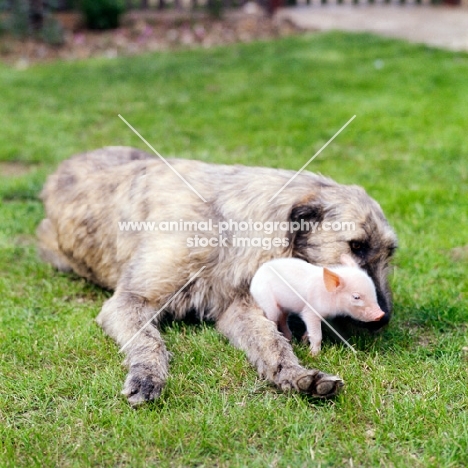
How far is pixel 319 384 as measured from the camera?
3.36 meters

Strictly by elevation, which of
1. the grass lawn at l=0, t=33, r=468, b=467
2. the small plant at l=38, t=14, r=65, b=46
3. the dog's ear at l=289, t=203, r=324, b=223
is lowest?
the small plant at l=38, t=14, r=65, b=46

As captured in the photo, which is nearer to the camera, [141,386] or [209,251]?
[141,386]

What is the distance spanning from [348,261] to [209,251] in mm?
847

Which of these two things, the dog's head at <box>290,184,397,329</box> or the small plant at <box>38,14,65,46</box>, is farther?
the small plant at <box>38,14,65,46</box>

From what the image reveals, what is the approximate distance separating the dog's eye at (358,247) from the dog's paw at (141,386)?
4.28ft

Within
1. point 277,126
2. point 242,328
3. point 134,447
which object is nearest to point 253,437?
point 134,447

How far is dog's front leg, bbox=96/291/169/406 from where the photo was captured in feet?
11.4

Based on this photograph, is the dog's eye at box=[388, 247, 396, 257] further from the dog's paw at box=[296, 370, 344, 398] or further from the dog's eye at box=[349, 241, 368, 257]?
the dog's paw at box=[296, 370, 344, 398]

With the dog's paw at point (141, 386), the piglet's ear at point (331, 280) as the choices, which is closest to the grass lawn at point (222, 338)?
the dog's paw at point (141, 386)

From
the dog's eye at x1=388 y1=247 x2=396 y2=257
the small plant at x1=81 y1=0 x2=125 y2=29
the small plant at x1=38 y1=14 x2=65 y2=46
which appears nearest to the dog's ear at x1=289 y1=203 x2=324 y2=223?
the dog's eye at x1=388 y1=247 x2=396 y2=257

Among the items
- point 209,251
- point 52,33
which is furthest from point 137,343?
point 52,33

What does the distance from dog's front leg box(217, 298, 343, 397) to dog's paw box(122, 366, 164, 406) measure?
56cm

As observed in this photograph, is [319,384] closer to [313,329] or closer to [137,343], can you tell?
[313,329]

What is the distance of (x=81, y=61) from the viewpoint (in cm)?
1287
